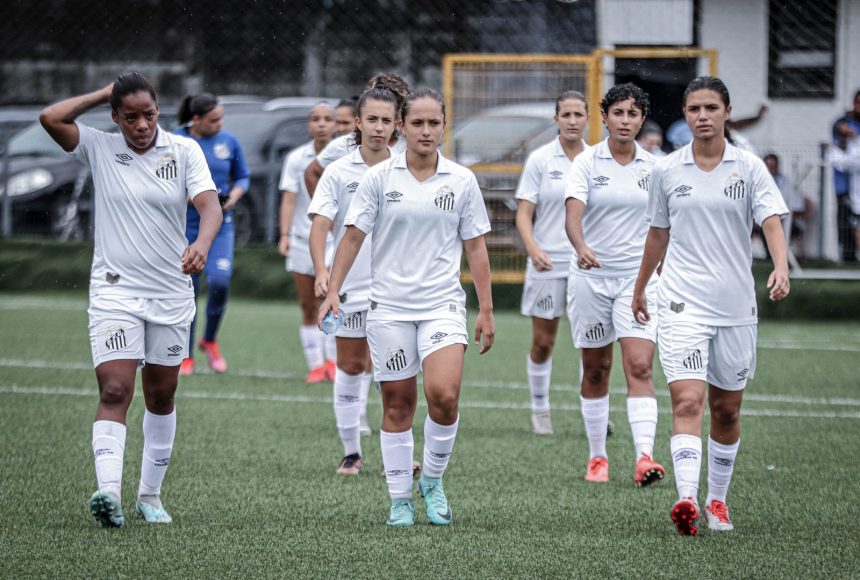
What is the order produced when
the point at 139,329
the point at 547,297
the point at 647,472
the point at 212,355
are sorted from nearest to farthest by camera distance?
the point at 139,329 < the point at 647,472 < the point at 547,297 < the point at 212,355

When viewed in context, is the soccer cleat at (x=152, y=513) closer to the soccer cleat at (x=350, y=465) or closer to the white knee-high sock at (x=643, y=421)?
the soccer cleat at (x=350, y=465)

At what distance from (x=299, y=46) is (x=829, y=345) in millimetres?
8227

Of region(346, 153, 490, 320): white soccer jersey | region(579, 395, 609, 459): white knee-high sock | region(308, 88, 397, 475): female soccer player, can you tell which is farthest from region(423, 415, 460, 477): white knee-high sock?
region(579, 395, 609, 459): white knee-high sock

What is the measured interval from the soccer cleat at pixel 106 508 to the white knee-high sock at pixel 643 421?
2800 millimetres

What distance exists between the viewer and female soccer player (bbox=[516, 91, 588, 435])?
27.6 ft

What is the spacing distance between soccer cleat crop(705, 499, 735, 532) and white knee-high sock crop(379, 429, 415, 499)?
134 centimetres

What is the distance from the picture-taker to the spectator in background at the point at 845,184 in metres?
15.7

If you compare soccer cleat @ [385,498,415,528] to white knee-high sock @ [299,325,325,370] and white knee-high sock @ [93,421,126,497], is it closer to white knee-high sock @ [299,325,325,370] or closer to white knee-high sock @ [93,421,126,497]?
white knee-high sock @ [93,421,126,497]

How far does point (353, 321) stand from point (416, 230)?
1.52m

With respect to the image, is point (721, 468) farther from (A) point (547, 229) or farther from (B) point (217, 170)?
(B) point (217, 170)

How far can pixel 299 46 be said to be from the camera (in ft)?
59.9

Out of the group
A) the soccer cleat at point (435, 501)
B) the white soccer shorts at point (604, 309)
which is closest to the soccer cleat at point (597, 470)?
the white soccer shorts at point (604, 309)

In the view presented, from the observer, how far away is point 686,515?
5801 mm

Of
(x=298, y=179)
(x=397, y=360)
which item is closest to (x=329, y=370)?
(x=298, y=179)
